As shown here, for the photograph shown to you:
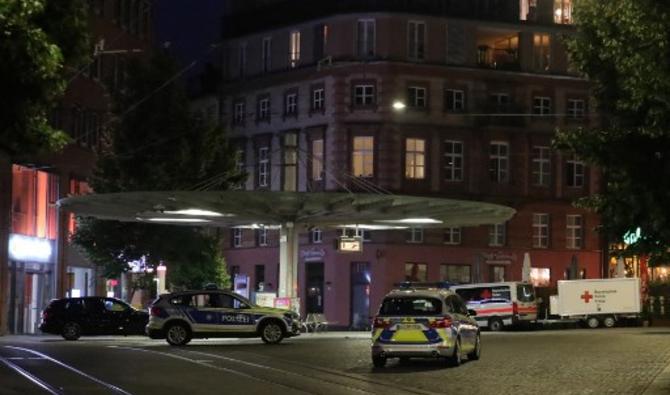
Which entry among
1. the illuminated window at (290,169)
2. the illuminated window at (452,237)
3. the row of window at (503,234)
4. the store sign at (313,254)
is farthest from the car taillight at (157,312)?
the illuminated window at (290,169)

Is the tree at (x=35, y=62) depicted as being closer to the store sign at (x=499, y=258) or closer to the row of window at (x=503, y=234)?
the row of window at (x=503, y=234)

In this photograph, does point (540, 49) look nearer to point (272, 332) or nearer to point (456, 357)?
point (272, 332)

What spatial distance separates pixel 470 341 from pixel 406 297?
92.1 inches

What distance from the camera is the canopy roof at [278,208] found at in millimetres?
35094

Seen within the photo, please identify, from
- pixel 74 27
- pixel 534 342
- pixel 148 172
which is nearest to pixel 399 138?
pixel 148 172

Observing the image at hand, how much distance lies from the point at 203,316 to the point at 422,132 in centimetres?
3429

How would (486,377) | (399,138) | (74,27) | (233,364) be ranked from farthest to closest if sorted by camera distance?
(399,138)
(233,364)
(486,377)
(74,27)

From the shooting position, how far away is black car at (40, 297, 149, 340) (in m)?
39.5

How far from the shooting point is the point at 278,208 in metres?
39.6

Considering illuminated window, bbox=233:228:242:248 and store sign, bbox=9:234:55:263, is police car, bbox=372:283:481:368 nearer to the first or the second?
store sign, bbox=9:234:55:263

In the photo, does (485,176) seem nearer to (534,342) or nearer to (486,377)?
(534,342)

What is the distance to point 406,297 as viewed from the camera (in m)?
25.1

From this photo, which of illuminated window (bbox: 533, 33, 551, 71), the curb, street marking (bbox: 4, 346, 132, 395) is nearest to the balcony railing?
illuminated window (bbox: 533, 33, 551, 71)

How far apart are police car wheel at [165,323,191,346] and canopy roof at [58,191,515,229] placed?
4.15 m
